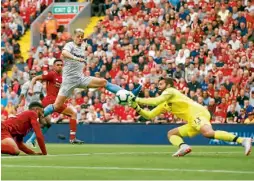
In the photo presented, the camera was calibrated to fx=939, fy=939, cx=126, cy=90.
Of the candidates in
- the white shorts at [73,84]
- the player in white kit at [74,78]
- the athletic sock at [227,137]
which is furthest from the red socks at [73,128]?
the athletic sock at [227,137]

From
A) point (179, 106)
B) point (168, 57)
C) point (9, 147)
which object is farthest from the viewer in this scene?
point (168, 57)

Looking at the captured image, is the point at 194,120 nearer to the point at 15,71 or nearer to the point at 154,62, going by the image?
the point at 154,62

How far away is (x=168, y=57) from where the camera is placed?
3150cm

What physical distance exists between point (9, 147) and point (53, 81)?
6.66 metres

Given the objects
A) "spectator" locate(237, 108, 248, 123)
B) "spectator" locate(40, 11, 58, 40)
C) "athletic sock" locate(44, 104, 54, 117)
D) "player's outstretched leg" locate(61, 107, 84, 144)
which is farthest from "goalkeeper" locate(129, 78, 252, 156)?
"spectator" locate(40, 11, 58, 40)

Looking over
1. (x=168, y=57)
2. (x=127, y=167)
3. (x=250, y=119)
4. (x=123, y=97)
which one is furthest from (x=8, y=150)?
(x=168, y=57)

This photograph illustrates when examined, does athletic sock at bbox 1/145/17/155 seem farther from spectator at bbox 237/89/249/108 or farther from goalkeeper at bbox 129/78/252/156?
spectator at bbox 237/89/249/108

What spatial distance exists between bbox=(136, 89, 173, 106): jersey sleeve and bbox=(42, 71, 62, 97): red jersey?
6208 mm

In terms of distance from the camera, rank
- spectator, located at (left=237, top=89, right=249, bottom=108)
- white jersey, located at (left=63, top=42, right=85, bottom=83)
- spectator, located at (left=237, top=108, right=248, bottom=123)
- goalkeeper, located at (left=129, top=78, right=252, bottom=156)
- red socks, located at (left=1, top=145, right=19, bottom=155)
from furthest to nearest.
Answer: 1. spectator, located at (left=237, top=89, right=249, bottom=108)
2. spectator, located at (left=237, top=108, right=248, bottom=123)
3. white jersey, located at (left=63, top=42, right=85, bottom=83)
4. goalkeeper, located at (left=129, top=78, right=252, bottom=156)
5. red socks, located at (left=1, top=145, right=19, bottom=155)

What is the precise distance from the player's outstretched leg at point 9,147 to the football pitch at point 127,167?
156 mm

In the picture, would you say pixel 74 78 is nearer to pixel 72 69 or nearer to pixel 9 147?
pixel 72 69

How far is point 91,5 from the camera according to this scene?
1527 inches

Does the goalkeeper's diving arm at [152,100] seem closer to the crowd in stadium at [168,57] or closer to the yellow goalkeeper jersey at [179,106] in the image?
the yellow goalkeeper jersey at [179,106]

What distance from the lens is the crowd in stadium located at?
28.9 metres
